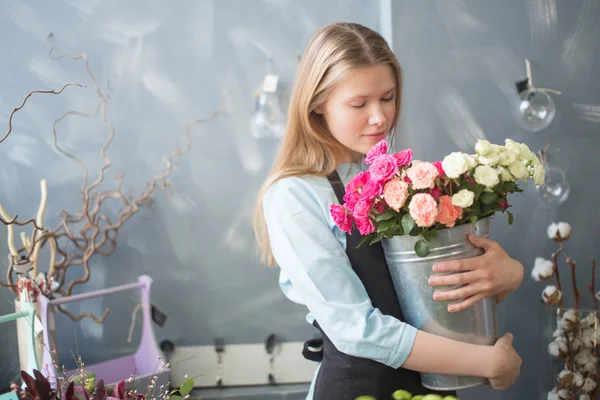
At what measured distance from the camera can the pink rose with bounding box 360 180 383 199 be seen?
1223 mm

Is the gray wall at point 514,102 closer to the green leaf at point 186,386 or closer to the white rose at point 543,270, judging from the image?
the white rose at point 543,270

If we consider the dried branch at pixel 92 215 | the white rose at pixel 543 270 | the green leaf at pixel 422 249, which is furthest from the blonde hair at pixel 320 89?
the dried branch at pixel 92 215

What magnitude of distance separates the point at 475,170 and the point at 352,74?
38cm

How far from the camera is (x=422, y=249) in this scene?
4.10ft

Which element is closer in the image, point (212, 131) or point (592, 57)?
point (592, 57)

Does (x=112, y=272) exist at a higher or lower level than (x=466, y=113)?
lower

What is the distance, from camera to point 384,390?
53.9 inches

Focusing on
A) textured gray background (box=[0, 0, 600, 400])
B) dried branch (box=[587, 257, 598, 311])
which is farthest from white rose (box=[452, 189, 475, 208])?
dried branch (box=[587, 257, 598, 311])

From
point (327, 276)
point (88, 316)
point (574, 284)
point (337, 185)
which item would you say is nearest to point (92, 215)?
point (88, 316)

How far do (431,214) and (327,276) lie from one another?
27 centimetres

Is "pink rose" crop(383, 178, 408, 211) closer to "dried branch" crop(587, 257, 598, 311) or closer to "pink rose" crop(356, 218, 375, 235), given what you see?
"pink rose" crop(356, 218, 375, 235)

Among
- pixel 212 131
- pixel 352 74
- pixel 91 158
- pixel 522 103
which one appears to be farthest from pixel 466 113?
pixel 91 158

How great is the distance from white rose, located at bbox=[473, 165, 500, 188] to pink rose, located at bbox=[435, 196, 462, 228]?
8 cm

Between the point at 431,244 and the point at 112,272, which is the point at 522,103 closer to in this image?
the point at 431,244
